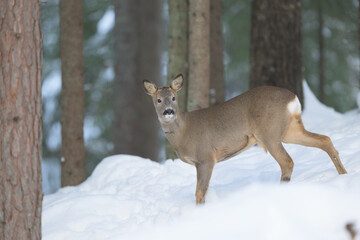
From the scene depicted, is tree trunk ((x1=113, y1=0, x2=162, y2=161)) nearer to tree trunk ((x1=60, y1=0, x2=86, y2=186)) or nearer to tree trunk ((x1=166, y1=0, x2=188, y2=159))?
tree trunk ((x1=60, y1=0, x2=86, y2=186))

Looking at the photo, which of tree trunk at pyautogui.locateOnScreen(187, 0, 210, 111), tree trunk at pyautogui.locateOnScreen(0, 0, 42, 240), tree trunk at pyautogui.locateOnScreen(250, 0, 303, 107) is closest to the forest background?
tree trunk at pyautogui.locateOnScreen(250, 0, 303, 107)

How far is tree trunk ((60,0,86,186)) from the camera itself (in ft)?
26.2

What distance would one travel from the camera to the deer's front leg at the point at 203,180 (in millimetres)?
5590

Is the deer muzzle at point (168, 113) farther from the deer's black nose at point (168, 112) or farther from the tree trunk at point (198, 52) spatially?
the tree trunk at point (198, 52)

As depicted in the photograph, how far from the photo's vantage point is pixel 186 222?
457cm

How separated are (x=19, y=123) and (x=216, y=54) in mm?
6097

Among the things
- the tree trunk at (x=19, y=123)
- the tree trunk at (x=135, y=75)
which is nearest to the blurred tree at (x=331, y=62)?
the tree trunk at (x=135, y=75)

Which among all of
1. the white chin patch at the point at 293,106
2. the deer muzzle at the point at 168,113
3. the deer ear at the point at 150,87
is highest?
the deer ear at the point at 150,87

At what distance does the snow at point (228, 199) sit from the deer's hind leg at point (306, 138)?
25 cm

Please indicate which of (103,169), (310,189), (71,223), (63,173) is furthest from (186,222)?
(63,173)

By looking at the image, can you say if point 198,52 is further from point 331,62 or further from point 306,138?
point 331,62

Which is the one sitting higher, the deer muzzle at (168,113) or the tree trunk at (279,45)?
the tree trunk at (279,45)

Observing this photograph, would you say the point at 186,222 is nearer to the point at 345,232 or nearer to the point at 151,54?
the point at 345,232

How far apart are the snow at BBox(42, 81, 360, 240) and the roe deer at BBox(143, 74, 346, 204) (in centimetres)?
33
